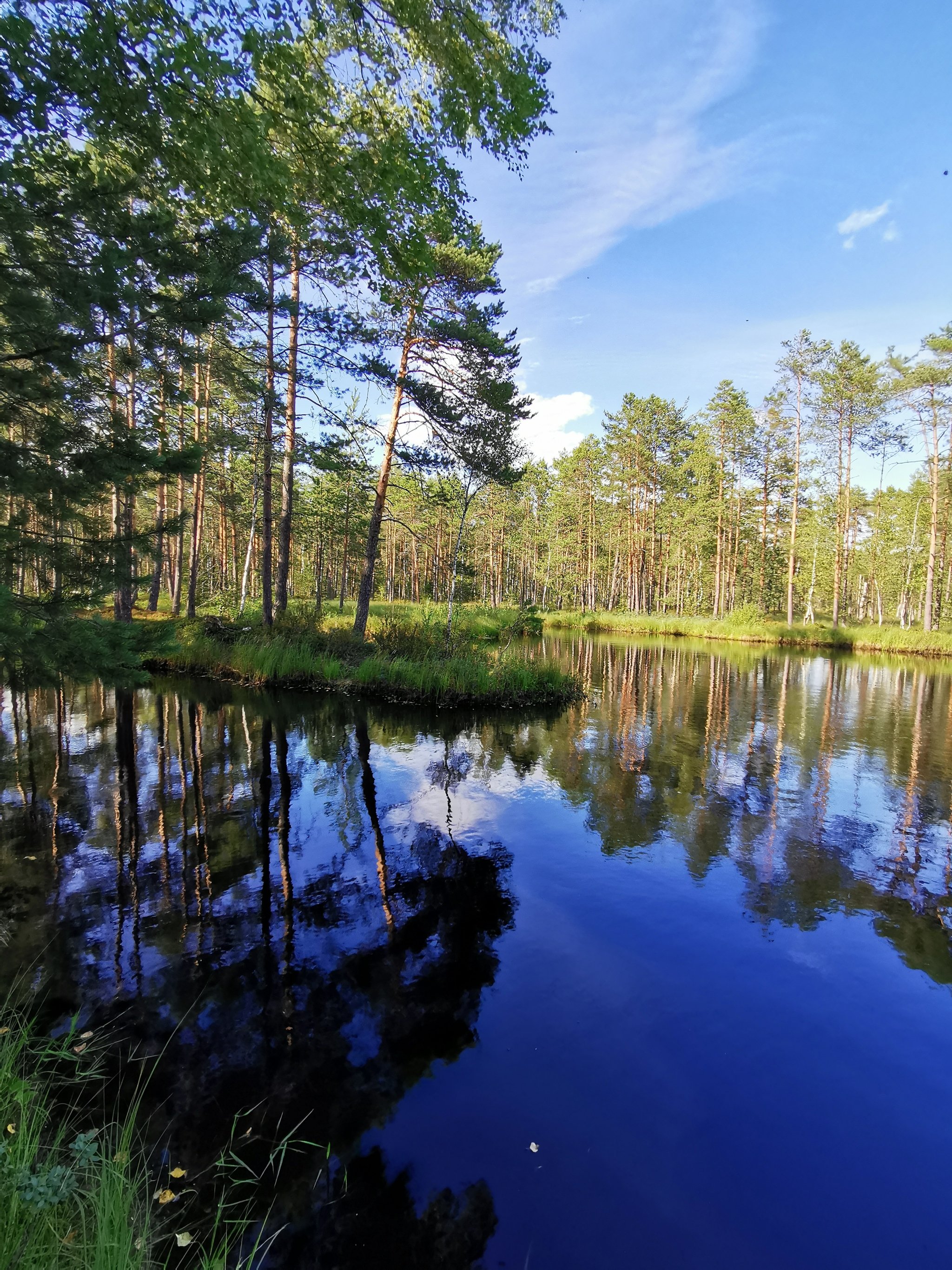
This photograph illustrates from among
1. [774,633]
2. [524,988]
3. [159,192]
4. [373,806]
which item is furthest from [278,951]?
[774,633]

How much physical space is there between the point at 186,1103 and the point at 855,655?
1386 inches

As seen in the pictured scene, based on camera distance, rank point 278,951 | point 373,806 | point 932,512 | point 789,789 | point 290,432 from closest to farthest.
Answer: point 278,951, point 373,806, point 789,789, point 290,432, point 932,512

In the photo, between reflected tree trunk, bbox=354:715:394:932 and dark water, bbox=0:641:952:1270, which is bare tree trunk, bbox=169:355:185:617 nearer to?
dark water, bbox=0:641:952:1270

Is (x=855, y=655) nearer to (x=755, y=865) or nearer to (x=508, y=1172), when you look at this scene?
(x=755, y=865)

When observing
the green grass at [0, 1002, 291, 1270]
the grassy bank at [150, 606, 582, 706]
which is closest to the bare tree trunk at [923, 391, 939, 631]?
the grassy bank at [150, 606, 582, 706]

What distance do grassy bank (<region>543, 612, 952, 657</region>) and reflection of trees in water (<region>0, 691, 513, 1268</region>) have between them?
33.5 meters

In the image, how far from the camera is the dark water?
270 centimetres

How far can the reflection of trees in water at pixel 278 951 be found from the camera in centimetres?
276

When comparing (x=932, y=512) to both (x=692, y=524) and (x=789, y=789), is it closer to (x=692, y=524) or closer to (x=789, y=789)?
(x=692, y=524)

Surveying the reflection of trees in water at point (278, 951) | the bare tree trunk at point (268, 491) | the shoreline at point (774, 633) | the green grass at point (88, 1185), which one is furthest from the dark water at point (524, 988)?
the shoreline at point (774, 633)

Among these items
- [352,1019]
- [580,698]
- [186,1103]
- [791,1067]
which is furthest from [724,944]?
[580,698]

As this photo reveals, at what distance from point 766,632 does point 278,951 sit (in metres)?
38.5

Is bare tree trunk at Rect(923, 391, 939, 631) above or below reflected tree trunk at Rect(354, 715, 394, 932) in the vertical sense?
above

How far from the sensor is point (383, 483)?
1709cm
